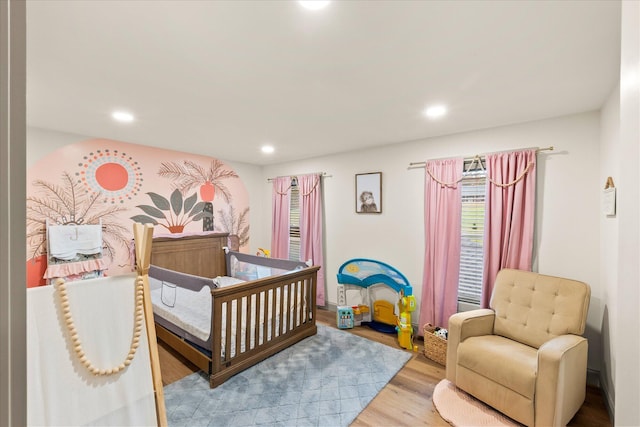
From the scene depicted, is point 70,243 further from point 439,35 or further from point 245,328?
point 439,35

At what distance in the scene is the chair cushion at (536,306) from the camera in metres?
2.02

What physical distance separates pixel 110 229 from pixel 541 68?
13.8 feet

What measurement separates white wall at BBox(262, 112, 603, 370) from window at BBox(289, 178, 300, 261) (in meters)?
0.35

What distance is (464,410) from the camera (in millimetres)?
1959

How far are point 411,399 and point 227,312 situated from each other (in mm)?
1626

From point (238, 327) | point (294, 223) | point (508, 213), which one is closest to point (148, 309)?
point (238, 327)

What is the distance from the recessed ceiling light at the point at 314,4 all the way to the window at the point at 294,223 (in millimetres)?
3278

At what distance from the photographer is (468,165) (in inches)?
113

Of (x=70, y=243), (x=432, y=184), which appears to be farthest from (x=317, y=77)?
(x=70, y=243)

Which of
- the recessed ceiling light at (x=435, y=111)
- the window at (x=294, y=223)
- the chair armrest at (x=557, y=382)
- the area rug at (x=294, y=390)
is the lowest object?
the area rug at (x=294, y=390)

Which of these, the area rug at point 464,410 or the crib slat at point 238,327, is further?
the crib slat at point 238,327

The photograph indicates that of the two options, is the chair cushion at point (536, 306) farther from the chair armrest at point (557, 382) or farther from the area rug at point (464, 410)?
the area rug at point (464, 410)
